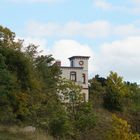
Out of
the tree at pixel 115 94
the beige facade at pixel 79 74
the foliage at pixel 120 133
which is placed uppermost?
the beige facade at pixel 79 74

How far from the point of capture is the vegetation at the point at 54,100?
39.7 m

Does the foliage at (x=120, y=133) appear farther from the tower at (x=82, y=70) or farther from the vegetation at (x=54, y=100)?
the tower at (x=82, y=70)

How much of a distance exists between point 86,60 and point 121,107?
10717 millimetres

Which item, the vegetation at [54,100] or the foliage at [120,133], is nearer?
the vegetation at [54,100]

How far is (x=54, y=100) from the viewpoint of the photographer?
5509 centimetres

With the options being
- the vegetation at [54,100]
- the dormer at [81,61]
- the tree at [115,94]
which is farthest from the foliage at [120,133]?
the dormer at [81,61]

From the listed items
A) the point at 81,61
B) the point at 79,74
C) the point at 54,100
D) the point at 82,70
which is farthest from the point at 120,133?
the point at 81,61

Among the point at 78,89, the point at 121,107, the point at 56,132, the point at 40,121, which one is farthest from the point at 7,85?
the point at 121,107

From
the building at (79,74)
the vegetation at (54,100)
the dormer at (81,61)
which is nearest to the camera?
the vegetation at (54,100)

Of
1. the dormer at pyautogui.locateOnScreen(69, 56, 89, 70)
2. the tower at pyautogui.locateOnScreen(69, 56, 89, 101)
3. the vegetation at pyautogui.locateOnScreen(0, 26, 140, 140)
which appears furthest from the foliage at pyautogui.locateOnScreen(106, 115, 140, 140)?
the dormer at pyautogui.locateOnScreen(69, 56, 89, 70)

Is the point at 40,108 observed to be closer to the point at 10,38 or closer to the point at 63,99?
the point at 10,38

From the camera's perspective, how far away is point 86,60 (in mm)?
85812

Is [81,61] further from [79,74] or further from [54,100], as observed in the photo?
[54,100]

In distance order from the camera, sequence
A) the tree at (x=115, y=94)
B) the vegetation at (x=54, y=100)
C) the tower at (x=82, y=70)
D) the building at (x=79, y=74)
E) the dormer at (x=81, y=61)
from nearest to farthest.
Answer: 1. the vegetation at (x=54, y=100)
2. the tree at (x=115, y=94)
3. the building at (x=79, y=74)
4. the tower at (x=82, y=70)
5. the dormer at (x=81, y=61)
